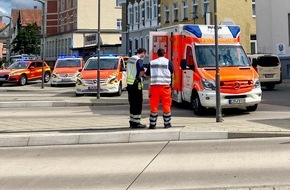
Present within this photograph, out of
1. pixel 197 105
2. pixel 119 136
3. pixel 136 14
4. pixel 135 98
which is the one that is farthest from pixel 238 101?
pixel 136 14

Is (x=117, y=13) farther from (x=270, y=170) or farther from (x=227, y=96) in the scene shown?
(x=270, y=170)

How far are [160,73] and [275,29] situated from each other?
25077 mm

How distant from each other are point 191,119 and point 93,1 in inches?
2687

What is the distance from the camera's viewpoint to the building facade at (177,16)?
3969cm

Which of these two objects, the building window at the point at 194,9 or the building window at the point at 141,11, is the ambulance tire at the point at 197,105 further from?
the building window at the point at 141,11

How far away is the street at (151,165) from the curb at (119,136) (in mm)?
309

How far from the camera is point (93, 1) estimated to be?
77625 mm

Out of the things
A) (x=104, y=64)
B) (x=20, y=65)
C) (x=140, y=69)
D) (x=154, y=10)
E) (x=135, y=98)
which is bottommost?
(x=135, y=98)

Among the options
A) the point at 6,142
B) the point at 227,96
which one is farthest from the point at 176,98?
the point at 6,142

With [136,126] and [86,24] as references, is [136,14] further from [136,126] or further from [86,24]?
[136,126]

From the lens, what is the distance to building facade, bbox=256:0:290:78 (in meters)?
32.1

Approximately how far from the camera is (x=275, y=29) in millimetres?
33031

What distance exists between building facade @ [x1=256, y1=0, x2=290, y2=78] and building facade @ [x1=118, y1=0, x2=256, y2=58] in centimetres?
271

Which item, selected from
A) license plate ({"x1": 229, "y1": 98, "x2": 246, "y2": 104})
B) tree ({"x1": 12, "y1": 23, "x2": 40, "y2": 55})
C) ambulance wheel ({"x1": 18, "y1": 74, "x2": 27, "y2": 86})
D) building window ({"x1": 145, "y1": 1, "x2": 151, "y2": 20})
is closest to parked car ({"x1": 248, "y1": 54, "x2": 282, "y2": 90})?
license plate ({"x1": 229, "y1": 98, "x2": 246, "y2": 104})
